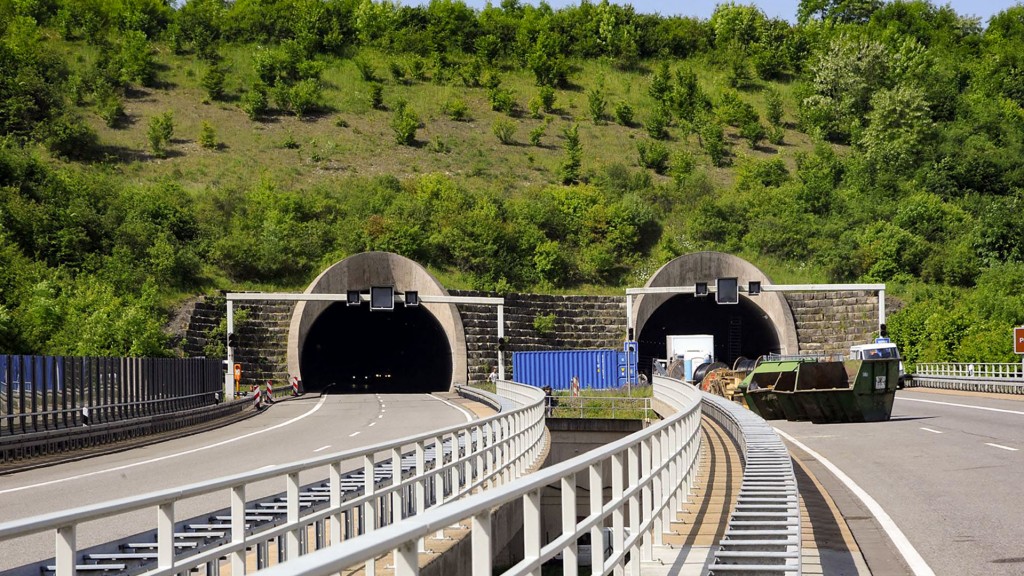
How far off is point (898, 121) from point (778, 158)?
11.9m

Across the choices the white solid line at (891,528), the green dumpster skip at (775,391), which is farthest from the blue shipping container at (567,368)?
the white solid line at (891,528)

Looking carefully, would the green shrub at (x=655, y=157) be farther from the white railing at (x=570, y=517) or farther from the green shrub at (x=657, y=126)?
the white railing at (x=570, y=517)

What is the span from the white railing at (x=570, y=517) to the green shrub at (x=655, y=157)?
311ft

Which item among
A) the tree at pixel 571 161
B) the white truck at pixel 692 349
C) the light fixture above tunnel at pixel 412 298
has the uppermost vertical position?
the tree at pixel 571 161

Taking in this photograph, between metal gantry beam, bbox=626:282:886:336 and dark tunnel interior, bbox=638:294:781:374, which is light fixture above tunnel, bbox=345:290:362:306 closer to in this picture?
metal gantry beam, bbox=626:282:886:336

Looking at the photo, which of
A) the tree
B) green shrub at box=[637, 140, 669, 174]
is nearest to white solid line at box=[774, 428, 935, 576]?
the tree

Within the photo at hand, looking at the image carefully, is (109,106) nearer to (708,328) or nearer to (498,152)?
(498,152)

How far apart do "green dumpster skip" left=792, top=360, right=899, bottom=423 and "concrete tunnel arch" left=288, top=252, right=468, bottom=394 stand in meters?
34.4

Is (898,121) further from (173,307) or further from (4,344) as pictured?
(4,344)

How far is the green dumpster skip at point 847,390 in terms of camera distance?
32.8m

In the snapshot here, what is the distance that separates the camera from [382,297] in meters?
60.7

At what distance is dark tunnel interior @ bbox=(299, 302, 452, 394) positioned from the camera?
7619cm

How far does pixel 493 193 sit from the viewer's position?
91.9 m

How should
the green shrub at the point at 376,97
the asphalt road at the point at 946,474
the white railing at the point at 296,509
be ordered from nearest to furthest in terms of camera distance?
the white railing at the point at 296,509, the asphalt road at the point at 946,474, the green shrub at the point at 376,97
